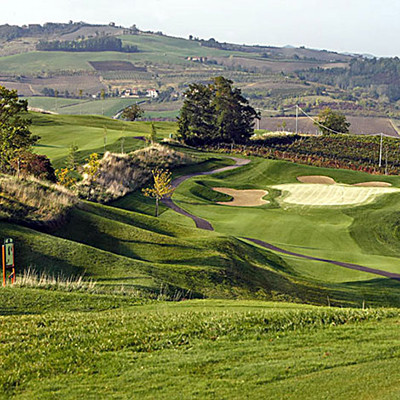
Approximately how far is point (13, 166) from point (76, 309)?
2789cm

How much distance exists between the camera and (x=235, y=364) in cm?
1210

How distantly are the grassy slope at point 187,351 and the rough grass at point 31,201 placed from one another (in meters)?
6.55

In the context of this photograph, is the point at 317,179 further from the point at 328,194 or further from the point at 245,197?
the point at 245,197

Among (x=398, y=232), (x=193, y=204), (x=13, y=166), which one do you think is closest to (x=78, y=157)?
(x=193, y=204)

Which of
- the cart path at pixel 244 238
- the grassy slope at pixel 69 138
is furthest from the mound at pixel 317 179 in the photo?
the grassy slope at pixel 69 138

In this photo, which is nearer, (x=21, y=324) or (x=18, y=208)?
(x=21, y=324)

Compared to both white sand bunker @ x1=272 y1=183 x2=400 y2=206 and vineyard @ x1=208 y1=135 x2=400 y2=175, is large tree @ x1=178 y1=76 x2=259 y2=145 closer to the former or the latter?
vineyard @ x1=208 y1=135 x2=400 y2=175

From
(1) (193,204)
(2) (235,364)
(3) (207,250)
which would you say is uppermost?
(2) (235,364)

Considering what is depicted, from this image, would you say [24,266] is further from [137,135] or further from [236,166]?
[137,135]

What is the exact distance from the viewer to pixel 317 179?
71.7 metres

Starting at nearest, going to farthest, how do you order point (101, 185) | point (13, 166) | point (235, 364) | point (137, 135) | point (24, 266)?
point (235, 364) < point (24, 266) < point (13, 166) < point (101, 185) < point (137, 135)

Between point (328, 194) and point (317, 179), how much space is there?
10.9m

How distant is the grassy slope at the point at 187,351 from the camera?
10914mm

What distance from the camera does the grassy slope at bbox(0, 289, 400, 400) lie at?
35.8ft
